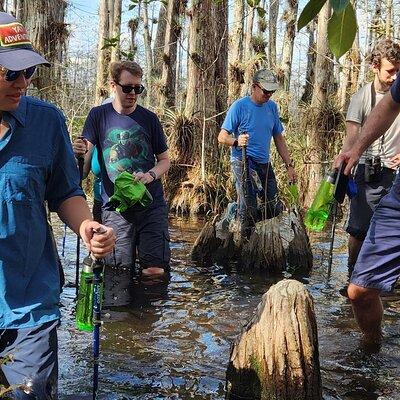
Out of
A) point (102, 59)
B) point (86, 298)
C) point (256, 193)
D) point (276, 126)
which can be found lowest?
point (86, 298)

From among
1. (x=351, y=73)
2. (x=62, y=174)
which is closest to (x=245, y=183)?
(x=62, y=174)

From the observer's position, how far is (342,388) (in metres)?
4.20

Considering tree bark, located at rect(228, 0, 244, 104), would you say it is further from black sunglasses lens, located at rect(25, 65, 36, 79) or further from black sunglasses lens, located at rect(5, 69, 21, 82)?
black sunglasses lens, located at rect(5, 69, 21, 82)

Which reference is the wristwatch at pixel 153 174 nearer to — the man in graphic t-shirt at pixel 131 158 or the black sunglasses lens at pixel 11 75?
the man in graphic t-shirt at pixel 131 158

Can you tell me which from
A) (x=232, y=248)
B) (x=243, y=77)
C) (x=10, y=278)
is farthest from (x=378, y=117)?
(x=243, y=77)

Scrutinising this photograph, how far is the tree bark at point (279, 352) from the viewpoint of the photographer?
3748 mm

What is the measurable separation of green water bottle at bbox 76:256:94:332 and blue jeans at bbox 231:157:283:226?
5.14m

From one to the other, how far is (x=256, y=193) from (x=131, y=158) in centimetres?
252

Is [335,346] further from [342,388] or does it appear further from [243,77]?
[243,77]

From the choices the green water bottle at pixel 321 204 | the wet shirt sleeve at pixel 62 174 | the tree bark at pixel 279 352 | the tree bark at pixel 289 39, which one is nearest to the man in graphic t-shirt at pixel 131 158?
the green water bottle at pixel 321 204

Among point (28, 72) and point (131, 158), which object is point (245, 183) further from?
point (28, 72)

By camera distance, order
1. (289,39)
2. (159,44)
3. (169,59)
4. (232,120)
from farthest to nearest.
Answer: (289,39)
(159,44)
(169,59)
(232,120)

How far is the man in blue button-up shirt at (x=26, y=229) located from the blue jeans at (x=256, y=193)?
5531 mm

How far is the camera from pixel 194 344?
5047 mm
